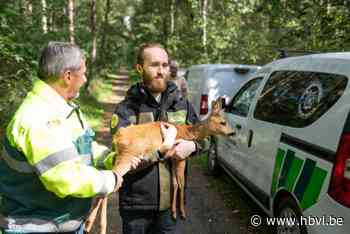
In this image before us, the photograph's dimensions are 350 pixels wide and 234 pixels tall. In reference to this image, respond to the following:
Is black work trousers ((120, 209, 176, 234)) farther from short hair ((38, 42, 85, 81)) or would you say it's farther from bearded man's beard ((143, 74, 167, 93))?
short hair ((38, 42, 85, 81))

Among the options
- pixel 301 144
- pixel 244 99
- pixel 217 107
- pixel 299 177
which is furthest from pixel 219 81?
pixel 217 107

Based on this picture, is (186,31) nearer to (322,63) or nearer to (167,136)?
(322,63)

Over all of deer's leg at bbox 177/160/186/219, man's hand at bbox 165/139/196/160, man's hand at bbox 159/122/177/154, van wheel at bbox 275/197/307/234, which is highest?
man's hand at bbox 159/122/177/154

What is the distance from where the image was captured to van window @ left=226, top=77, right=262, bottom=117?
5379 millimetres

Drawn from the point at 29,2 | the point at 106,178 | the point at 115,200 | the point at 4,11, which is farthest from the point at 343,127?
the point at 29,2

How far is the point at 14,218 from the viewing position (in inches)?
76.4

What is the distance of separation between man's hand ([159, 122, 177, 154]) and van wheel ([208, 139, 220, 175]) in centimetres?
440

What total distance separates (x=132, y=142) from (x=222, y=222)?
2.95m

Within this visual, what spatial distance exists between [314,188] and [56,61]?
→ 87.9 inches

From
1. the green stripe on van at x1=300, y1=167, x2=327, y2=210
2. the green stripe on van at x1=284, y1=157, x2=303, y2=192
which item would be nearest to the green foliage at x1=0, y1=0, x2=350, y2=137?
the green stripe on van at x1=284, y1=157, x2=303, y2=192

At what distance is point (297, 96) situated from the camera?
3.74 m

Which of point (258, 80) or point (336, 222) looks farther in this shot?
point (258, 80)

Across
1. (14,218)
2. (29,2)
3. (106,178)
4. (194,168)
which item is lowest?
(194,168)

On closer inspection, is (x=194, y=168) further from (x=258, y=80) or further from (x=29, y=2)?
(x=29, y=2)
